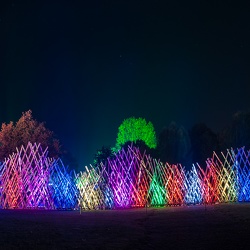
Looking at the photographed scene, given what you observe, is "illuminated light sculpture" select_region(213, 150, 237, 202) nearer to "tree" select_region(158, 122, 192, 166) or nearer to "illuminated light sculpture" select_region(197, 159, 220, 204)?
"illuminated light sculpture" select_region(197, 159, 220, 204)

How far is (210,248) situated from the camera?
637cm

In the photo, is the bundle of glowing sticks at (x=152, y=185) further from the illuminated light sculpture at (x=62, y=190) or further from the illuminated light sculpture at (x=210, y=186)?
the illuminated light sculpture at (x=62, y=190)

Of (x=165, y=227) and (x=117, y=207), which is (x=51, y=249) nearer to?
(x=165, y=227)

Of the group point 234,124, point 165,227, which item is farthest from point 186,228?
point 234,124

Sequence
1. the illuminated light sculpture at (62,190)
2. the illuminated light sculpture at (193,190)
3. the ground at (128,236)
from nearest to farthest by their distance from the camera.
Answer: the ground at (128,236), the illuminated light sculpture at (62,190), the illuminated light sculpture at (193,190)

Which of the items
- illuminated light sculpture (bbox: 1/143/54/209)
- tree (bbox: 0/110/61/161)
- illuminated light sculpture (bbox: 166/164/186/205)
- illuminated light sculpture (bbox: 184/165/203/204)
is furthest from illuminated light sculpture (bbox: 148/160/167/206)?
tree (bbox: 0/110/61/161)

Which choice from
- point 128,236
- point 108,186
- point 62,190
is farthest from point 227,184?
point 128,236

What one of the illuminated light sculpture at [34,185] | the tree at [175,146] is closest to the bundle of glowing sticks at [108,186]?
the illuminated light sculpture at [34,185]

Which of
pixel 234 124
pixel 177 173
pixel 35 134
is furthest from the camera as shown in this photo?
pixel 234 124

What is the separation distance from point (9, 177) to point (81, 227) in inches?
369

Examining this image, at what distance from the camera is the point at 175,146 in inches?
1266

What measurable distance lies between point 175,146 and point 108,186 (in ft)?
49.2

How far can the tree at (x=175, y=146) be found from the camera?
31.8 metres

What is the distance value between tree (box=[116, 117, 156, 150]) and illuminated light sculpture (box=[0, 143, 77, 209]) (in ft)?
75.9
